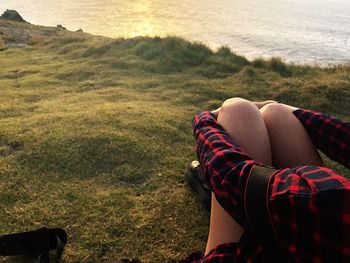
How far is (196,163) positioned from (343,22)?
4144 centimetres

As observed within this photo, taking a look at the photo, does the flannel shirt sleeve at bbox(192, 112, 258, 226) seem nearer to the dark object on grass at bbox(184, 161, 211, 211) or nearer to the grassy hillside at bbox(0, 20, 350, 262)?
the grassy hillside at bbox(0, 20, 350, 262)

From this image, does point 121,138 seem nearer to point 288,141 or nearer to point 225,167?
point 288,141

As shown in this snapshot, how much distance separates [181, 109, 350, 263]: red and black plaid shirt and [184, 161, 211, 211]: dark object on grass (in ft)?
4.93

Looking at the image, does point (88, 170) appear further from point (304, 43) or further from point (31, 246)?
point (304, 43)

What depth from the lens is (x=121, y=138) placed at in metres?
4.73

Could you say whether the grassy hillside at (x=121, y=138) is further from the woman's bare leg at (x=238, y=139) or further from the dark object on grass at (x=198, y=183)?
the woman's bare leg at (x=238, y=139)

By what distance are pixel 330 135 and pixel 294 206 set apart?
130 cm

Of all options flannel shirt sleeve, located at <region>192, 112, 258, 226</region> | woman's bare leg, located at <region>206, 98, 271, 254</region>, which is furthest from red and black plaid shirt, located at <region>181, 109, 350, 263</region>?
woman's bare leg, located at <region>206, 98, 271, 254</region>

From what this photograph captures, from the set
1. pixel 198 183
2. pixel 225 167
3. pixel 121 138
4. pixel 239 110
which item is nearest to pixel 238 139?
pixel 239 110

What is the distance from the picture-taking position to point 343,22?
3944cm

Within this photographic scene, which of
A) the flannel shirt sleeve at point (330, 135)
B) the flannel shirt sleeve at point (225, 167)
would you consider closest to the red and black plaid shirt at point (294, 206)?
the flannel shirt sleeve at point (225, 167)

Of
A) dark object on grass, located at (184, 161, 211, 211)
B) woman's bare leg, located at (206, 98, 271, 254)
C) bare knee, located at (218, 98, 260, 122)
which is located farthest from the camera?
dark object on grass, located at (184, 161, 211, 211)

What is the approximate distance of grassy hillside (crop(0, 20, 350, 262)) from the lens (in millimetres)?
3125

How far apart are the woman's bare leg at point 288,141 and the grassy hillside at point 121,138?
1.04 m
